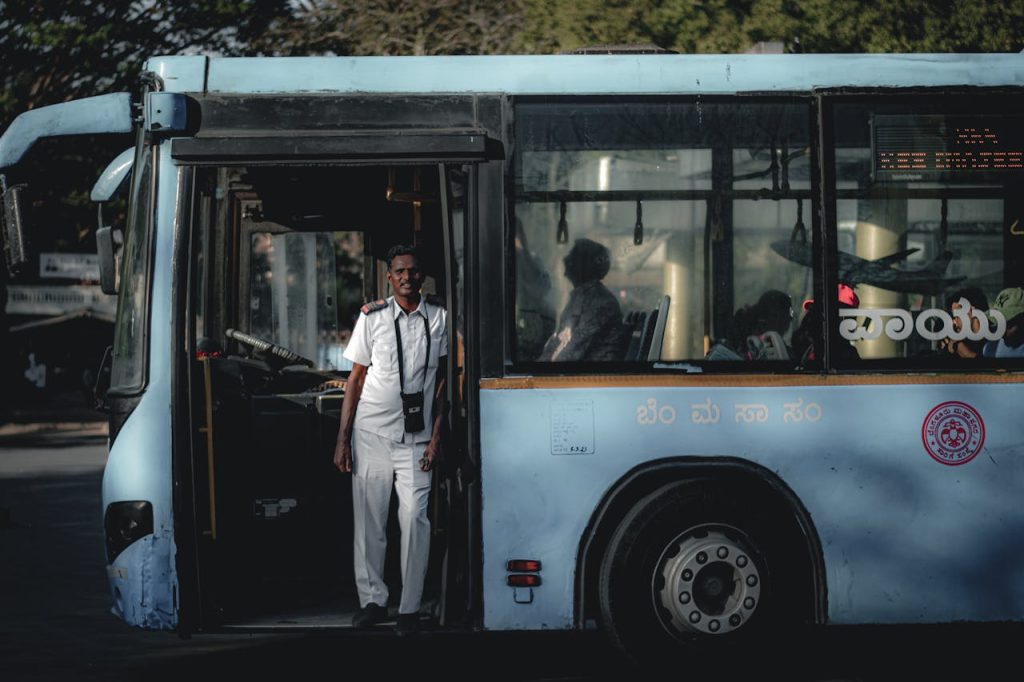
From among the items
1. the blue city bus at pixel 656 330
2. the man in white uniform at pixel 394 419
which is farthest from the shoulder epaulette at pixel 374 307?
the blue city bus at pixel 656 330

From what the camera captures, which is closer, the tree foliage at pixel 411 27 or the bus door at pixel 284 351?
the bus door at pixel 284 351

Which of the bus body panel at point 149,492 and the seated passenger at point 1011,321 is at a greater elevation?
the seated passenger at point 1011,321

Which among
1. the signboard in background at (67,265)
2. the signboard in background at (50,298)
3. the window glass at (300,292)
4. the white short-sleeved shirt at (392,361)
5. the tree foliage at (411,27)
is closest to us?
the white short-sleeved shirt at (392,361)

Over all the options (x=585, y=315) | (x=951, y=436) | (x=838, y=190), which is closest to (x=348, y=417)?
(x=585, y=315)

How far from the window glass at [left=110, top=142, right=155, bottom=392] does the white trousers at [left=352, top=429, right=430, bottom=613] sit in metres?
1.09

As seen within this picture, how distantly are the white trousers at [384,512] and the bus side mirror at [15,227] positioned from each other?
173 cm

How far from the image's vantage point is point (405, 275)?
6973 millimetres

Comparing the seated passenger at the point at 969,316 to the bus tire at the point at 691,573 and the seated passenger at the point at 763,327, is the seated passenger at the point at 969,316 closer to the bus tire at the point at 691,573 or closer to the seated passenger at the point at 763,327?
the seated passenger at the point at 763,327

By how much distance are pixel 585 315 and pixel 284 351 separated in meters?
2.34

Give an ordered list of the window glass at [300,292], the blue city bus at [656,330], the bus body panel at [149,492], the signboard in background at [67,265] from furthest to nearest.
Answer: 1. the signboard in background at [67,265]
2. the window glass at [300,292]
3. the blue city bus at [656,330]
4. the bus body panel at [149,492]

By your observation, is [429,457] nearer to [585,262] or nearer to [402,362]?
[402,362]

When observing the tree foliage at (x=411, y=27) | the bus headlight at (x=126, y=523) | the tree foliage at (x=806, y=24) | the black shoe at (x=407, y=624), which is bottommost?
the black shoe at (x=407, y=624)

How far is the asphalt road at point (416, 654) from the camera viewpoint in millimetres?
7000

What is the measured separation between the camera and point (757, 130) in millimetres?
6777
